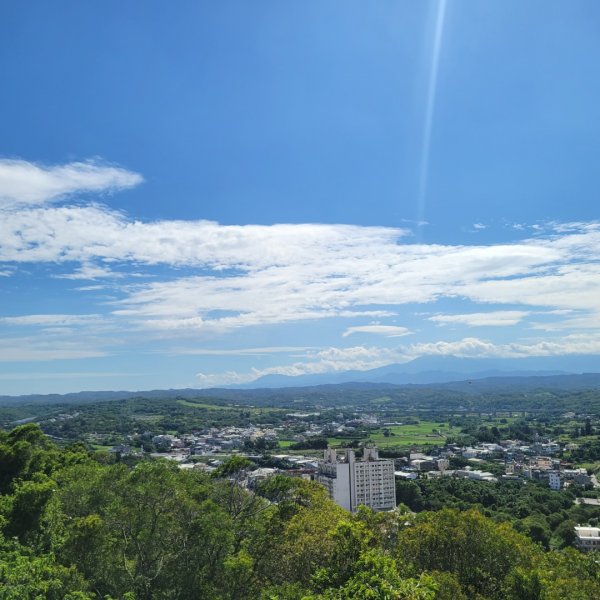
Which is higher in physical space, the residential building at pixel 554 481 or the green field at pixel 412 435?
the residential building at pixel 554 481

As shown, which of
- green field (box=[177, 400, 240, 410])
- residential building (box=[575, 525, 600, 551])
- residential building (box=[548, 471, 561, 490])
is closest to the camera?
residential building (box=[575, 525, 600, 551])

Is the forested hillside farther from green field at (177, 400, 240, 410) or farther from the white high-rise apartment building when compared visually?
green field at (177, 400, 240, 410)

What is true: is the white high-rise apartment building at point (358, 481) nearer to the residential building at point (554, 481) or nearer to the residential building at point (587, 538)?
the residential building at point (554, 481)

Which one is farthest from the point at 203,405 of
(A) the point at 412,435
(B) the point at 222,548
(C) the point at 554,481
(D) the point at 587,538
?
(B) the point at 222,548

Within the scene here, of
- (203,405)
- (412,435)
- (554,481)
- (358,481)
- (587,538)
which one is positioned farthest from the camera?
(203,405)

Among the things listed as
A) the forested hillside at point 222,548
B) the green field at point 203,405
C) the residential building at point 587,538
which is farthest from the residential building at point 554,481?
the green field at point 203,405

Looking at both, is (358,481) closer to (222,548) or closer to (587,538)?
(587,538)

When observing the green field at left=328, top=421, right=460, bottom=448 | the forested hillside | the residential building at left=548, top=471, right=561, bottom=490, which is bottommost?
the green field at left=328, top=421, right=460, bottom=448

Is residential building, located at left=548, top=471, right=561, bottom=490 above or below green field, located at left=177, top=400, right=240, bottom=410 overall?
below

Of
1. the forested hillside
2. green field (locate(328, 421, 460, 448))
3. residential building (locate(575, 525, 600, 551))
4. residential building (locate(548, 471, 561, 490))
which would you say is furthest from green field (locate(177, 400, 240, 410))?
the forested hillside
